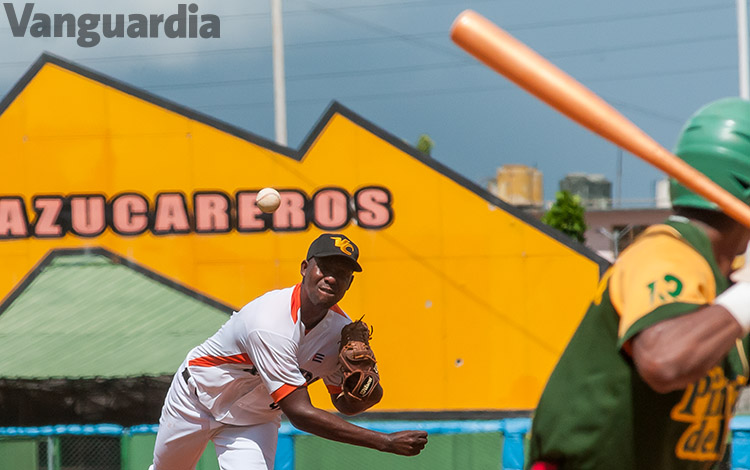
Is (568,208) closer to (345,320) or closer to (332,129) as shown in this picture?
(332,129)

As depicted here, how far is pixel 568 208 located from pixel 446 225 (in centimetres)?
2178

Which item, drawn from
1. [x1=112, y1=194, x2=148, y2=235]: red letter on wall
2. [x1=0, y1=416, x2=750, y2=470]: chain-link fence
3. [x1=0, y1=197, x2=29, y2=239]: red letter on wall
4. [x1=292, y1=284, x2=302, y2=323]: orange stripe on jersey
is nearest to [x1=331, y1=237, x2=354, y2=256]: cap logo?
[x1=292, y1=284, x2=302, y2=323]: orange stripe on jersey

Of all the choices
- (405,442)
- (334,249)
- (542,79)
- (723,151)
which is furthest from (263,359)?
(723,151)

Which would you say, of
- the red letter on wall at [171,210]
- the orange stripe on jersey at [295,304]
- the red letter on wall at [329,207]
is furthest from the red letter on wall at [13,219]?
the orange stripe on jersey at [295,304]

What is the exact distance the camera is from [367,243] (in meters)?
10.8

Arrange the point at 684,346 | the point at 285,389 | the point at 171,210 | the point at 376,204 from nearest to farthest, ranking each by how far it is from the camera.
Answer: the point at 684,346 < the point at 285,389 < the point at 376,204 < the point at 171,210

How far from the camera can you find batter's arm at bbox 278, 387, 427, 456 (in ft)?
11.8

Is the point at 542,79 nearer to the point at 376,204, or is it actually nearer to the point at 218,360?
the point at 218,360

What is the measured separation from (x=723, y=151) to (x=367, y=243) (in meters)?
8.79

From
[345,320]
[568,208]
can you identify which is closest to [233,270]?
[345,320]

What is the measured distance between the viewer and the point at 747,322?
71.3 inches

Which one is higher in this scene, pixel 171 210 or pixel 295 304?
pixel 171 210

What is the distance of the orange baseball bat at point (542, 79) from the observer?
2.20 m

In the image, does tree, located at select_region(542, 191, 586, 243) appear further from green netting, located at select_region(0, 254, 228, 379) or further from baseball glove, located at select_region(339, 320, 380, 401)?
baseball glove, located at select_region(339, 320, 380, 401)
